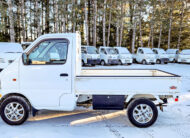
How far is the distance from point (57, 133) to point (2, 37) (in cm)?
2634

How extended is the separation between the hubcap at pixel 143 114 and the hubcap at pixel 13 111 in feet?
8.85

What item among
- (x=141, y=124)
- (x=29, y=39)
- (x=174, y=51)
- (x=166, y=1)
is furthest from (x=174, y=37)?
(x=141, y=124)

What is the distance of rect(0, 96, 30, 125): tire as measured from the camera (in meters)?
4.23

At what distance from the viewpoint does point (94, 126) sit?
4.34 meters

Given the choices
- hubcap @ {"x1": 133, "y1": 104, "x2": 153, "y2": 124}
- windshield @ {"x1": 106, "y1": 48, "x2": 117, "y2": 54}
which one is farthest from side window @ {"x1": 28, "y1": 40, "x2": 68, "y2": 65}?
windshield @ {"x1": 106, "y1": 48, "x2": 117, "y2": 54}

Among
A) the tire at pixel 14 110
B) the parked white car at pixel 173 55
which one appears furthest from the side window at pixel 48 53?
the parked white car at pixel 173 55

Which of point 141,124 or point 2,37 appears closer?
point 141,124

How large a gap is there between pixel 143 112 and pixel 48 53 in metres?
2.61

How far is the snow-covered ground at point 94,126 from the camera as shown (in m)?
3.88

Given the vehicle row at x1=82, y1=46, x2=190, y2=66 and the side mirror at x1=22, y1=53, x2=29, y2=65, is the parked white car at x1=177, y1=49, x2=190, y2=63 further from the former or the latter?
the side mirror at x1=22, y1=53, x2=29, y2=65

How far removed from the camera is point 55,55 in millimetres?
4199

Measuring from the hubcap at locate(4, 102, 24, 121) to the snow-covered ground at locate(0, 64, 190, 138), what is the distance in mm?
208

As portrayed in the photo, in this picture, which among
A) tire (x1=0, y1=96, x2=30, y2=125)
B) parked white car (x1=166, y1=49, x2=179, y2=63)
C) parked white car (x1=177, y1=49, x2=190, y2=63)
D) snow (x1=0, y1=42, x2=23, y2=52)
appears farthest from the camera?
parked white car (x1=166, y1=49, x2=179, y2=63)

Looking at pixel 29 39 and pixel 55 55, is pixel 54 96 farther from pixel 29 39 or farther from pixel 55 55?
pixel 29 39
